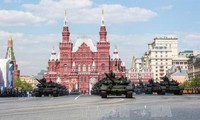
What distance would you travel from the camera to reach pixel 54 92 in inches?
2163

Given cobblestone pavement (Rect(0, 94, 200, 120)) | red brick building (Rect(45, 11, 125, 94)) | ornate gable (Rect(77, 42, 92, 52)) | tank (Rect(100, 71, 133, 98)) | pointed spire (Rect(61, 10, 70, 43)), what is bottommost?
cobblestone pavement (Rect(0, 94, 200, 120))

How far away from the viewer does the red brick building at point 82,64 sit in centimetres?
17400

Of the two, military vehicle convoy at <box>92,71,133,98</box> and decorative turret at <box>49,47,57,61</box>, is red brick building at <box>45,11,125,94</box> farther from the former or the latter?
military vehicle convoy at <box>92,71,133,98</box>

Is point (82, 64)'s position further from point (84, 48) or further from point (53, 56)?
point (53, 56)

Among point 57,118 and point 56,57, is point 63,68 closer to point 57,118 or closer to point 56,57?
point 56,57

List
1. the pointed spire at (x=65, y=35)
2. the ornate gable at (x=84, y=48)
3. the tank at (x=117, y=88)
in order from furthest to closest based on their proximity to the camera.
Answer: the ornate gable at (x=84, y=48)
the pointed spire at (x=65, y=35)
the tank at (x=117, y=88)

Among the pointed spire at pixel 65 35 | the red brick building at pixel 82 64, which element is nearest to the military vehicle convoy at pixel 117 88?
the red brick building at pixel 82 64

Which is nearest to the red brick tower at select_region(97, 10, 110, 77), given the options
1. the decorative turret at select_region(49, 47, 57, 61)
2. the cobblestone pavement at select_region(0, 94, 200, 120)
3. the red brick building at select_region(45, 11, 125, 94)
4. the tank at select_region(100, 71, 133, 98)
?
the red brick building at select_region(45, 11, 125, 94)

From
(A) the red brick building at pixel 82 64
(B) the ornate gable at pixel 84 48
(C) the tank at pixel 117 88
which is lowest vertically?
(C) the tank at pixel 117 88

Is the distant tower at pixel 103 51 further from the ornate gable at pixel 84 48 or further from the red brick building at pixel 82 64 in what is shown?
the ornate gable at pixel 84 48

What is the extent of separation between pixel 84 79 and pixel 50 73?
519 inches

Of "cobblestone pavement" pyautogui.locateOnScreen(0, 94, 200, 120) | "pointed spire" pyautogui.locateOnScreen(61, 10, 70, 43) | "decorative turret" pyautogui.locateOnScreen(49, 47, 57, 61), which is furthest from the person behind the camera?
"decorative turret" pyautogui.locateOnScreen(49, 47, 57, 61)

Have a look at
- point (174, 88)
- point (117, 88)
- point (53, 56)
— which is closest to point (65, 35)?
point (53, 56)

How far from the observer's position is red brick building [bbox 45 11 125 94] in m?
174
